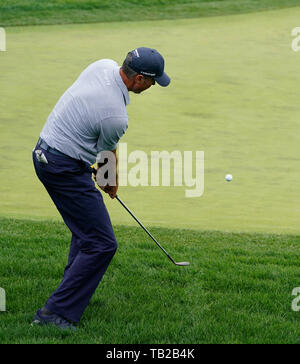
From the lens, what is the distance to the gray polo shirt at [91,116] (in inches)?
191

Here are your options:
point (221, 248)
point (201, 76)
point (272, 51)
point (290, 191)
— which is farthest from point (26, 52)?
point (221, 248)

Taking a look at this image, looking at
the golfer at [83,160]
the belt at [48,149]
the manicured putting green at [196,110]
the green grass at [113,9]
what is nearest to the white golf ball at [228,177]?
the manicured putting green at [196,110]

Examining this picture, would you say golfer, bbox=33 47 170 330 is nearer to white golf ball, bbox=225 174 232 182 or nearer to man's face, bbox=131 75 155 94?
man's face, bbox=131 75 155 94

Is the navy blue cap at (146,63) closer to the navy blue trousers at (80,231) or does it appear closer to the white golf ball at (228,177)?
the navy blue trousers at (80,231)

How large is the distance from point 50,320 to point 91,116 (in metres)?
1.45

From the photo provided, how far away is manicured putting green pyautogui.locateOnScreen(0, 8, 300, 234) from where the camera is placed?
26.3 ft

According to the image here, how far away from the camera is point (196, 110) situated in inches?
442

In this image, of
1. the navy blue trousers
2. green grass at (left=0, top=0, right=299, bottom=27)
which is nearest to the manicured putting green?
green grass at (left=0, top=0, right=299, bottom=27)

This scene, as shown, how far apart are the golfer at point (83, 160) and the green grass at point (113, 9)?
36.8ft

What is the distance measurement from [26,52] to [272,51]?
4.70 meters

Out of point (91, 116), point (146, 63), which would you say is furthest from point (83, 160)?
point (146, 63)

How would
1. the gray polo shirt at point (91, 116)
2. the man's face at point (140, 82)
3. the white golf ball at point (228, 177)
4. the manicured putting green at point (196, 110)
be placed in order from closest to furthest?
the gray polo shirt at point (91, 116) < the man's face at point (140, 82) < the manicured putting green at point (196, 110) < the white golf ball at point (228, 177)

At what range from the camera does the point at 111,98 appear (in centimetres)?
486

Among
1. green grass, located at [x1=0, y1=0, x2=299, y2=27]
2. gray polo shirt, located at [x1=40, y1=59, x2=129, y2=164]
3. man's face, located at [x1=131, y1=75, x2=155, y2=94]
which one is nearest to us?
gray polo shirt, located at [x1=40, y1=59, x2=129, y2=164]
